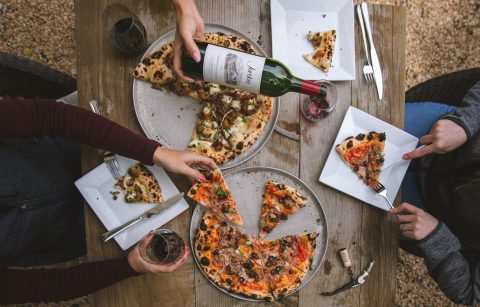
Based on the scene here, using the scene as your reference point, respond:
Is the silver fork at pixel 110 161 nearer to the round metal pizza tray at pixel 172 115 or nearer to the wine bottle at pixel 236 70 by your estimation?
the round metal pizza tray at pixel 172 115

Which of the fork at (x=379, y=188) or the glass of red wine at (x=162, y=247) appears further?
the fork at (x=379, y=188)

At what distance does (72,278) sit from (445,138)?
1.40 metres

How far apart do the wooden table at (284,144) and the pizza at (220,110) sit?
0.08 metres

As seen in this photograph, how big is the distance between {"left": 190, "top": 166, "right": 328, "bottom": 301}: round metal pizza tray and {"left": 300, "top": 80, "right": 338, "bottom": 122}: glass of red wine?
9.3 inches

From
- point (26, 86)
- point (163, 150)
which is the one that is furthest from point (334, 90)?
point (26, 86)

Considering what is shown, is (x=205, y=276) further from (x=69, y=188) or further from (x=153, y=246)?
(x=69, y=188)

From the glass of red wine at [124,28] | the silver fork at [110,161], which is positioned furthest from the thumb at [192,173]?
the glass of red wine at [124,28]

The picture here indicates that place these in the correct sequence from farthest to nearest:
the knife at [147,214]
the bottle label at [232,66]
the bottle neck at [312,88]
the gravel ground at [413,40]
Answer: the gravel ground at [413,40] < the knife at [147,214] < the bottle neck at [312,88] < the bottle label at [232,66]

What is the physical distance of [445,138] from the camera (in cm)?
144

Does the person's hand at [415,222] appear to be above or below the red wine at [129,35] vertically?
below

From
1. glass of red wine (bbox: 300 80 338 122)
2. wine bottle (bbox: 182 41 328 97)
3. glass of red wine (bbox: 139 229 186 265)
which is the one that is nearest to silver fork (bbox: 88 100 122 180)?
glass of red wine (bbox: 139 229 186 265)

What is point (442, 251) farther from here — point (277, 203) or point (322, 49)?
point (322, 49)

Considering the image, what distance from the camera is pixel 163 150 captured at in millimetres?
1374

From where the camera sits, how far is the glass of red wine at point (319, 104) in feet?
4.72
